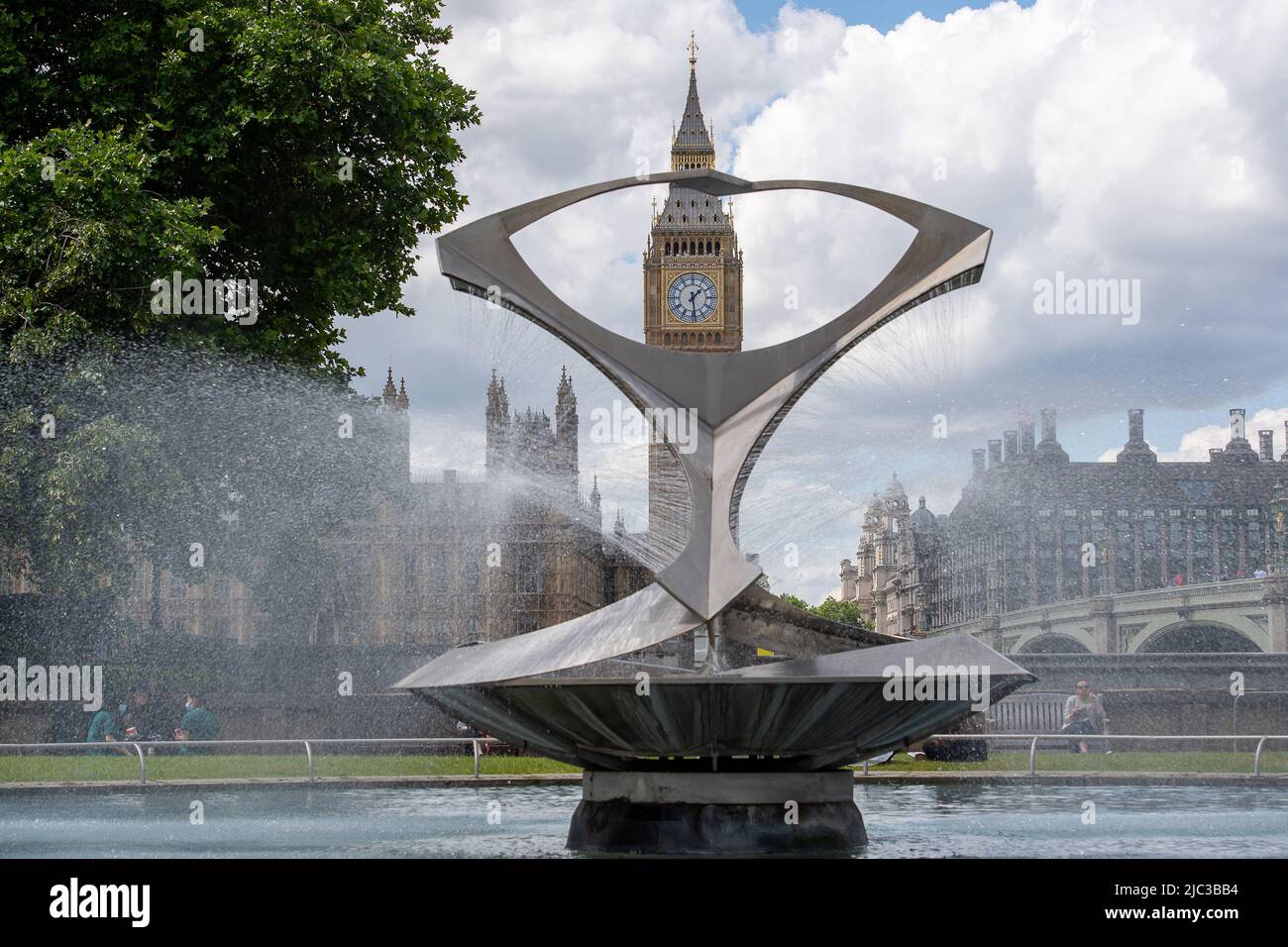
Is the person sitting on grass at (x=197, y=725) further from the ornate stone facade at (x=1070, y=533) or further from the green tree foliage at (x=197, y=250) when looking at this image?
the ornate stone facade at (x=1070, y=533)

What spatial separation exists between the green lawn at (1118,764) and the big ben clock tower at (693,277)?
12017cm

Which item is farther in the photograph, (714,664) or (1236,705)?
(1236,705)

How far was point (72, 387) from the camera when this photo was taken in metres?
20.6

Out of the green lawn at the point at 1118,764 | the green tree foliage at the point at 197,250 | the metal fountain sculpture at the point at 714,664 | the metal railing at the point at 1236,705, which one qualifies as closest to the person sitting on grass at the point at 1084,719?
the green lawn at the point at 1118,764

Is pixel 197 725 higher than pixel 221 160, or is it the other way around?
pixel 221 160

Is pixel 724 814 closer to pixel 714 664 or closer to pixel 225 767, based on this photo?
pixel 714 664

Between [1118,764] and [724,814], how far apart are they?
13788 mm

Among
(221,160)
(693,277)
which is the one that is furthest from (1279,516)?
(221,160)

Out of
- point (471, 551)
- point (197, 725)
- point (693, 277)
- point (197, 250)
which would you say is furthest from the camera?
point (693, 277)

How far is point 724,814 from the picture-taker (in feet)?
36.8

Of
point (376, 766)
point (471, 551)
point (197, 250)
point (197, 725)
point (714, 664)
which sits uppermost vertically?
point (197, 250)

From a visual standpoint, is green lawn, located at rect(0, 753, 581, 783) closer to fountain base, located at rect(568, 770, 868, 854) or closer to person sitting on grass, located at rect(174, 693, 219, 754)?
person sitting on grass, located at rect(174, 693, 219, 754)

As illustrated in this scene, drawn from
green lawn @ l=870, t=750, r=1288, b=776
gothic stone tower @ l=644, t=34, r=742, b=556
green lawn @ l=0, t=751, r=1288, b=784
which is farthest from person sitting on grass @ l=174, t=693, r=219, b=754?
gothic stone tower @ l=644, t=34, r=742, b=556
